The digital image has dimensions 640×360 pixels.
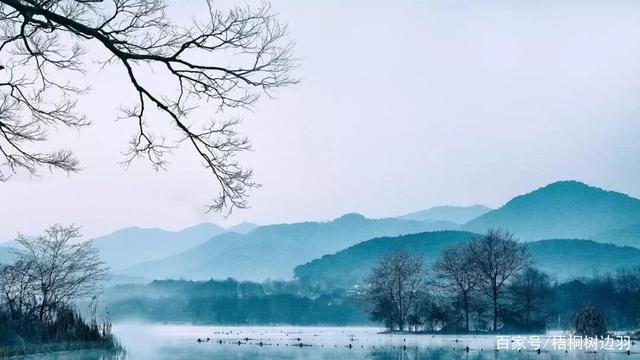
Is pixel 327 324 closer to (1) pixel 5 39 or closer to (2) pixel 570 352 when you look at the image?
(2) pixel 570 352

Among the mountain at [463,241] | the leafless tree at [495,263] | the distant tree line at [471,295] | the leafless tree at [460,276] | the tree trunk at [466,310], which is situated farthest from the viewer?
the mountain at [463,241]

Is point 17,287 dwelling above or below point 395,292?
above

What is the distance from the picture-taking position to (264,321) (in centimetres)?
10419

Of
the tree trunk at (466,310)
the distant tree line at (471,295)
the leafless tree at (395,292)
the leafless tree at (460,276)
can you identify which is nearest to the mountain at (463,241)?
the distant tree line at (471,295)

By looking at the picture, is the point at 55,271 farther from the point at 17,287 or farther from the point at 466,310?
the point at 466,310

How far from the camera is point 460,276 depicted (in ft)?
214

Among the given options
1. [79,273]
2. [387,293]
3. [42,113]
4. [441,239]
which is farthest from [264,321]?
[42,113]

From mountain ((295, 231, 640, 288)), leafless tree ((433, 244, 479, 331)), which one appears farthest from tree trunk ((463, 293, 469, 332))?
mountain ((295, 231, 640, 288))

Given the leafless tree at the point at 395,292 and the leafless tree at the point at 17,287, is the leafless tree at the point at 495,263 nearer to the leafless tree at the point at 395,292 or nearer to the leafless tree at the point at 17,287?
the leafless tree at the point at 395,292

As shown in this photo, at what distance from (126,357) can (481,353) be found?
14604 millimetres

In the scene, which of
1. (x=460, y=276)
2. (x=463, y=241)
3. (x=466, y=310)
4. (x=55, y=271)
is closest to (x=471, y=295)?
(x=460, y=276)

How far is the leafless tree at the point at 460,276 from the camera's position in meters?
63.7

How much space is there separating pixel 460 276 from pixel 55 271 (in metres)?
38.8

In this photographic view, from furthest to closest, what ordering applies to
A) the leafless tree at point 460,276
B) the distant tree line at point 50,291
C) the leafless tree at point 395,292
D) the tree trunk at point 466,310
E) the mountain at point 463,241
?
the mountain at point 463,241, the leafless tree at point 395,292, the leafless tree at point 460,276, the tree trunk at point 466,310, the distant tree line at point 50,291
